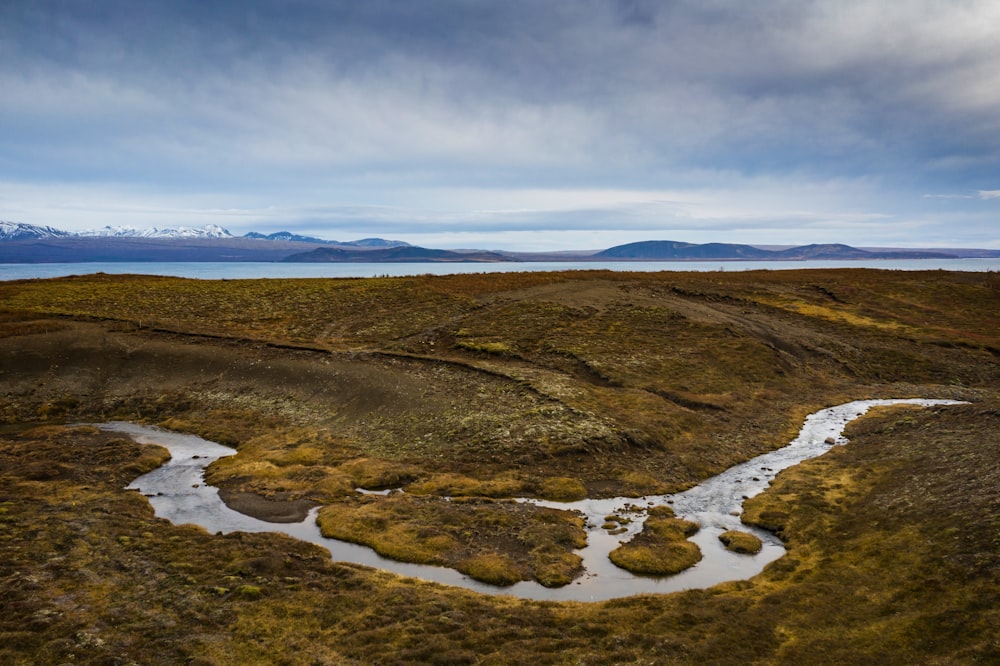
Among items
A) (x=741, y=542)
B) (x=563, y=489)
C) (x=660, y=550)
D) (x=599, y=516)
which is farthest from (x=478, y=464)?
(x=741, y=542)

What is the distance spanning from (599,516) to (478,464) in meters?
8.72

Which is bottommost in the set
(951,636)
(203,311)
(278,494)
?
(278,494)

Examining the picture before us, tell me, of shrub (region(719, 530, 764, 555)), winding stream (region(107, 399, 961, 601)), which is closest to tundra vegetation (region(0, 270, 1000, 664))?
winding stream (region(107, 399, 961, 601))

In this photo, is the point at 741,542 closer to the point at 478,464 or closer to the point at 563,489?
the point at 563,489

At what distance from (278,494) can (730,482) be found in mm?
25009

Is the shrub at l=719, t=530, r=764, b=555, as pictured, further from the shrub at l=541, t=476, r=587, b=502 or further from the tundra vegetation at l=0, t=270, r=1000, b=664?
the shrub at l=541, t=476, r=587, b=502

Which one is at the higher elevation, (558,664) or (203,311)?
(203,311)

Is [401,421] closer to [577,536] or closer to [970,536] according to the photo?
[577,536]

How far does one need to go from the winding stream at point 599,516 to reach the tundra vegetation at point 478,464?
0.78 metres

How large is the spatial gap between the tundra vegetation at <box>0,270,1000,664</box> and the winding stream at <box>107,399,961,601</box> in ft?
2.56

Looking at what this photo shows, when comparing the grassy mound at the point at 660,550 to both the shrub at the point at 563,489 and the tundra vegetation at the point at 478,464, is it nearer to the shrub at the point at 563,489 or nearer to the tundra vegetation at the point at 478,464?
the tundra vegetation at the point at 478,464

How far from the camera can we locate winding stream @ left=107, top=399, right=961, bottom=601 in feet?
68.8

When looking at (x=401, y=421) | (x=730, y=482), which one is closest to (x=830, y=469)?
(x=730, y=482)

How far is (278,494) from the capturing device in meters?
29.6
